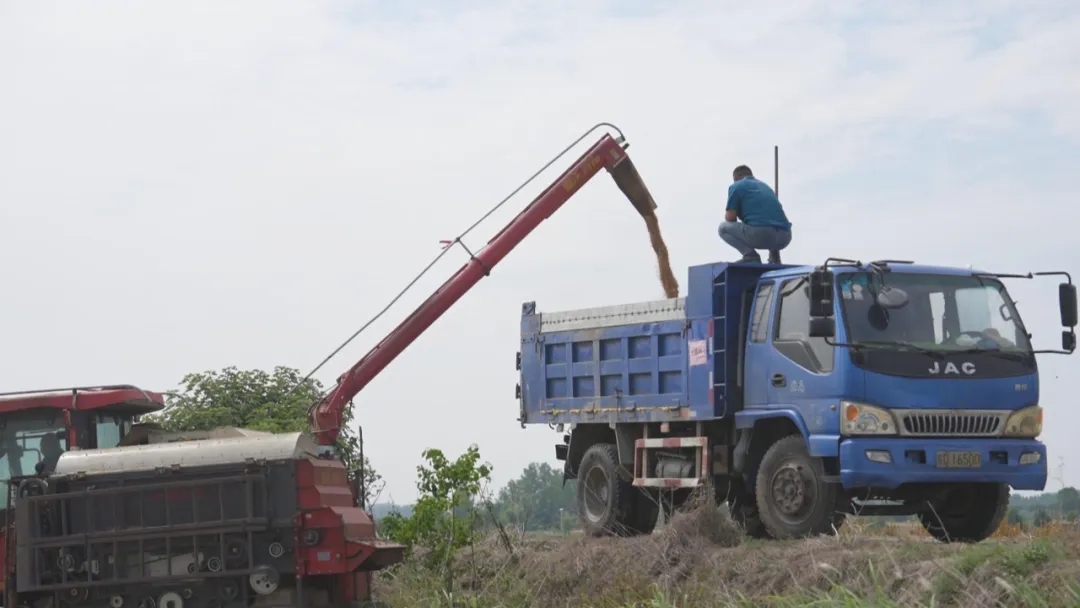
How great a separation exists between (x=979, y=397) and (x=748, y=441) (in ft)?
8.19

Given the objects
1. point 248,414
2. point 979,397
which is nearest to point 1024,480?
point 979,397

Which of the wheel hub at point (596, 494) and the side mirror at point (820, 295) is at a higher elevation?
the side mirror at point (820, 295)

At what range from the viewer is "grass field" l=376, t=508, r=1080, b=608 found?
11727 millimetres


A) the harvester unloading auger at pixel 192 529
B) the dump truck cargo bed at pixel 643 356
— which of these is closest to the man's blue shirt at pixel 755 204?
the dump truck cargo bed at pixel 643 356

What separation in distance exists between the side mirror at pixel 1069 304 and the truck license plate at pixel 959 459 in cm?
168

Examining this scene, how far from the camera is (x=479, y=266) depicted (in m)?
21.1

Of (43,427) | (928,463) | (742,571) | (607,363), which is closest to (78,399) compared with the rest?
(43,427)

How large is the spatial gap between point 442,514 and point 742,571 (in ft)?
16.0

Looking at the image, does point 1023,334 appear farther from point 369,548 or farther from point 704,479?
point 369,548

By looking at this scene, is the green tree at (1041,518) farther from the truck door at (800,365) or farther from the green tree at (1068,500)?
the truck door at (800,365)

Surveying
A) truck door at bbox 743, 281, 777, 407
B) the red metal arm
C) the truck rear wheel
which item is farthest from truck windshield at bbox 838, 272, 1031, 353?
the red metal arm

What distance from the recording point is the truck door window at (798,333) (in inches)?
612

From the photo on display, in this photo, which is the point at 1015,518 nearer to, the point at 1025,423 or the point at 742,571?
the point at 1025,423

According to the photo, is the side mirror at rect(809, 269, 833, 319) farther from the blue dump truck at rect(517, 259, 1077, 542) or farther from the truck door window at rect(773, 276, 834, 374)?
the truck door window at rect(773, 276, 834, 374)
